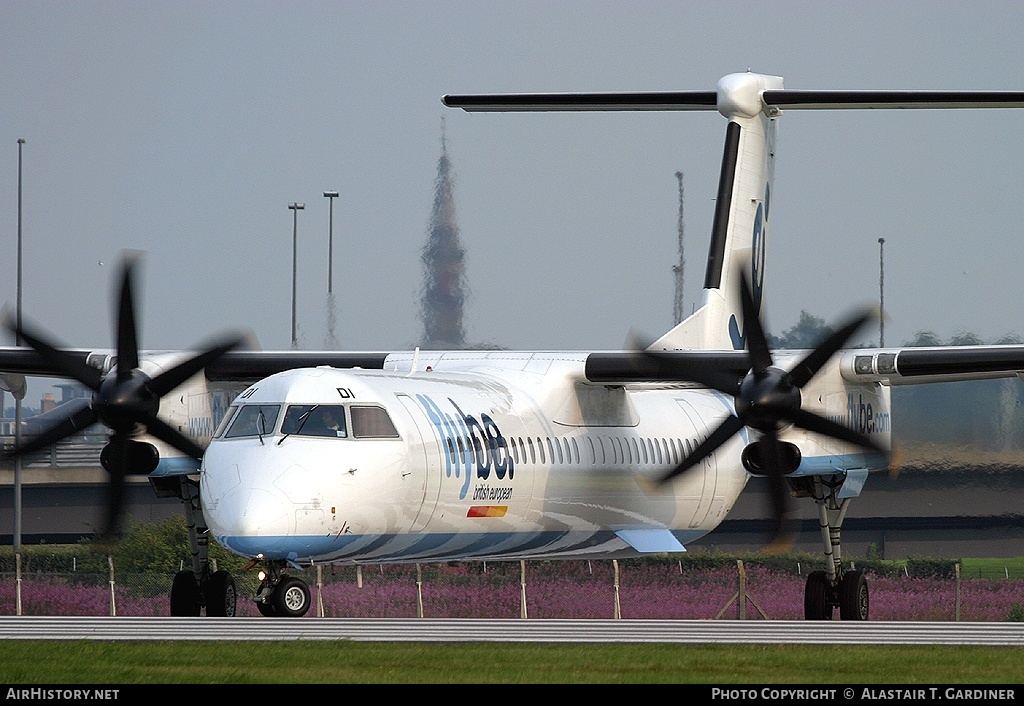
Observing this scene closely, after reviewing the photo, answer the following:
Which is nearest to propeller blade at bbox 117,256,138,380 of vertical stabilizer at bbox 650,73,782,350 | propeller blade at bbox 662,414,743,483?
propeller blade at bbox 662,414,743,483

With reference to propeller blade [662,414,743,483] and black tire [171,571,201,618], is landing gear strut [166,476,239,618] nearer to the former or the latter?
black tire [171,571,201,618]

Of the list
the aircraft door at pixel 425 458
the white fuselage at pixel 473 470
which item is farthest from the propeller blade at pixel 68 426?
the aircraft door at pixel 425 458

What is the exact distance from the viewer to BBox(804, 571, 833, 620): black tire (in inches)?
942

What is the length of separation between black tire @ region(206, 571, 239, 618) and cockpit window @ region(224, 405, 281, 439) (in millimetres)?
4505

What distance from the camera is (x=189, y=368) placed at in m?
20.6

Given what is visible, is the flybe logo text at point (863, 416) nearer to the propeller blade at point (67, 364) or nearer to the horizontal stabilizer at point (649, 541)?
the horizontal stabilizer at point (649, 541)

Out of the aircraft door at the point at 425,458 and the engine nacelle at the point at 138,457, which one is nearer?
the aircraft door at the point at 425,458

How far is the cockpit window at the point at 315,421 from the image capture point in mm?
17984

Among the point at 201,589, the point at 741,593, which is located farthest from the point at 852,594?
the point at 201,589

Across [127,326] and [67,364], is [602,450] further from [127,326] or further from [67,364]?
[67,364]

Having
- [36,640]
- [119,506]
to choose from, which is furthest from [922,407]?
[36,640]

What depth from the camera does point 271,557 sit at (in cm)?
1705

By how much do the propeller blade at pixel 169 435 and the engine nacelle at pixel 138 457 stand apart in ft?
1.30

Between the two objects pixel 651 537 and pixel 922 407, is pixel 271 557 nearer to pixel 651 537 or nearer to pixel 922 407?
pixel 651 537
